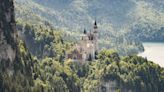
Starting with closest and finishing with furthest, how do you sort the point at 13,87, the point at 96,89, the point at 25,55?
the point at 13,87 < the point at 25,55 < the point at 96,89

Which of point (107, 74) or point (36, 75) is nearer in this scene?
point (36, 75)

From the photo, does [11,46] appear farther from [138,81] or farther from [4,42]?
[138,81]

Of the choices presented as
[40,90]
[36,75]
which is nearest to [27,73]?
[40,90]

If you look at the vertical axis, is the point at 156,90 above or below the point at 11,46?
below

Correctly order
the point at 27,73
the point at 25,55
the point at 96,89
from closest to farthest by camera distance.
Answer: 1. the point at 27,73
2. the point at 25,55
3. the point at 96,89

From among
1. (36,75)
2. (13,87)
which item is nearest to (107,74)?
(36,75)

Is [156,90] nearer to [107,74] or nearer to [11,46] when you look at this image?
[107,74]

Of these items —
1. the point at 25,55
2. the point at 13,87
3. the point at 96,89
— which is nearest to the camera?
the point at 13,87
